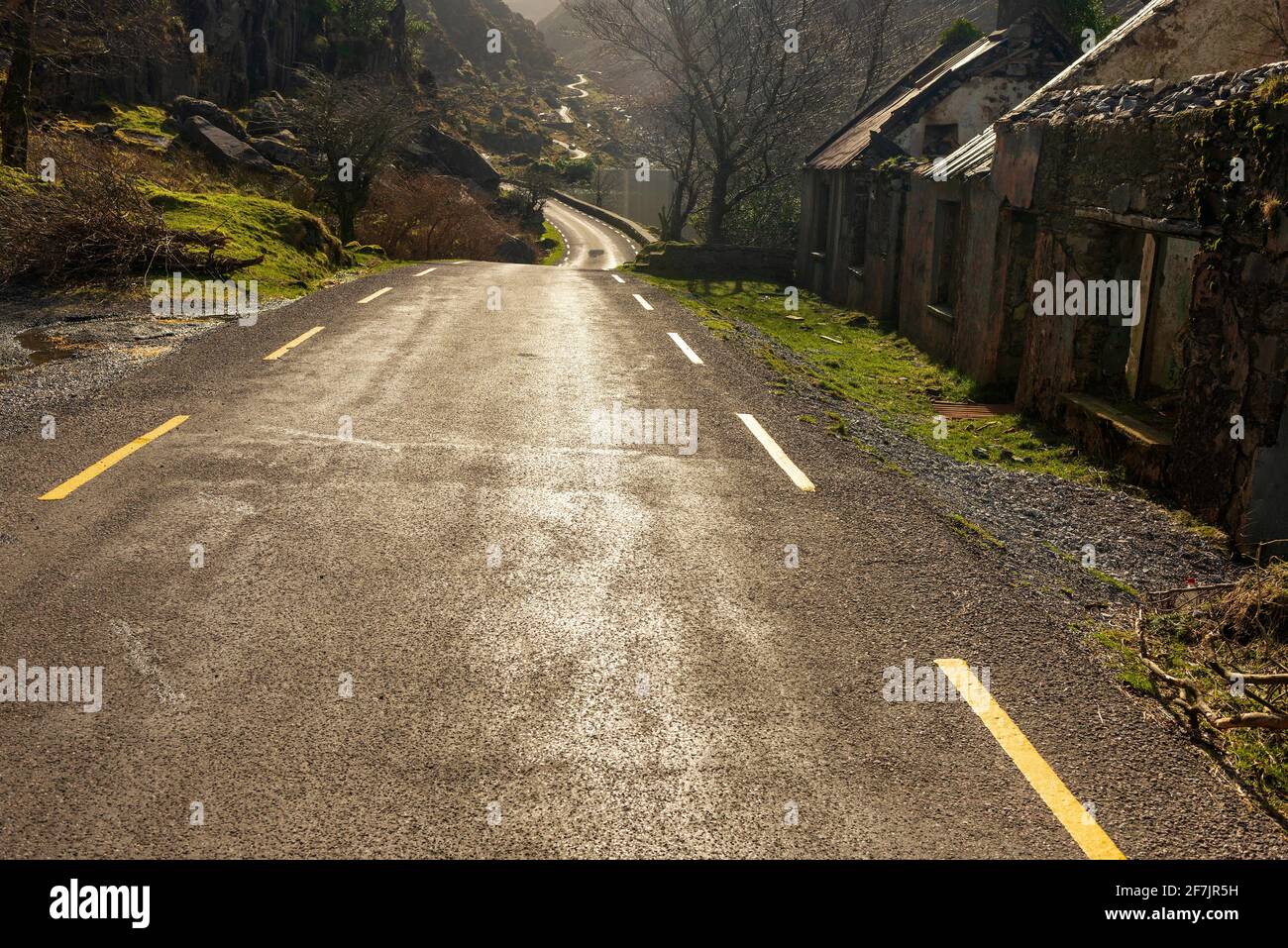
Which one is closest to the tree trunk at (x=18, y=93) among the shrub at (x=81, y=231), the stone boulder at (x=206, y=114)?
the shrub at (x=81, y=231)

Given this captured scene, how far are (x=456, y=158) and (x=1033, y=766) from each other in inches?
2469

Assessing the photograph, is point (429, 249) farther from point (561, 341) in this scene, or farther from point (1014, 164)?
point (1014, 164)

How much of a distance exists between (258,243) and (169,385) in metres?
9.86

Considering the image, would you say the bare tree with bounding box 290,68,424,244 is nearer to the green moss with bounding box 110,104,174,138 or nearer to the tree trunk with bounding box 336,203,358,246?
the tree trunk with bounding box 336,203,358,246

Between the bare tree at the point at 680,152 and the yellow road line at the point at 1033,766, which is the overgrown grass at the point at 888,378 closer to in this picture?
the yellow road line at the point at 1033,766

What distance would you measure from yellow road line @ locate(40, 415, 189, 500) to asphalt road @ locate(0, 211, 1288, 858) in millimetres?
87

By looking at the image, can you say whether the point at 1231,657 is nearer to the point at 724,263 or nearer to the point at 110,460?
the point at 110,460

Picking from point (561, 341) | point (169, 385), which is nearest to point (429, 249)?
point (561, 341)

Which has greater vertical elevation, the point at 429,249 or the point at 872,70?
the point at 872,70

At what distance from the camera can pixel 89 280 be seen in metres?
15.6

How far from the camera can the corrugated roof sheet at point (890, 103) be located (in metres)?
23.8

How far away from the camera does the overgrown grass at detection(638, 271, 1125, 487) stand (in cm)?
1033

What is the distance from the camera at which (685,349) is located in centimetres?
1417

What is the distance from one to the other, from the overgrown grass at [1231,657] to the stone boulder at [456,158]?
57.3 metres
